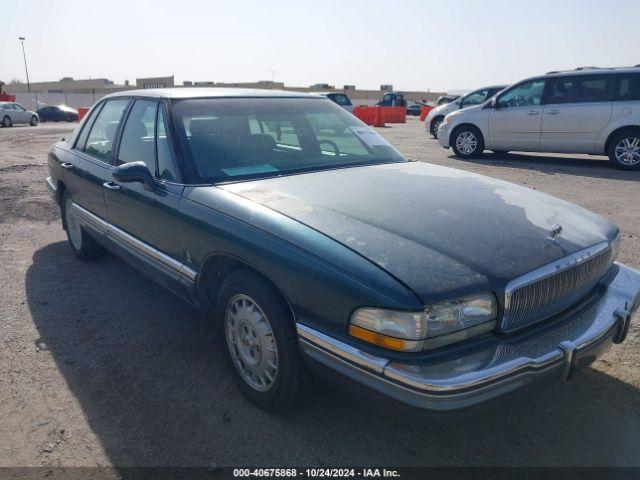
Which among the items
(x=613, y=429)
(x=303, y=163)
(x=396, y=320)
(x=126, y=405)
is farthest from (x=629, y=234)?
(x=126, y=405)

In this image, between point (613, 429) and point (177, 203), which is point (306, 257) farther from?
point (613, 429)

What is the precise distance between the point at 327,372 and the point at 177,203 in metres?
1.40

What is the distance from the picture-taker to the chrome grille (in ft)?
6.86

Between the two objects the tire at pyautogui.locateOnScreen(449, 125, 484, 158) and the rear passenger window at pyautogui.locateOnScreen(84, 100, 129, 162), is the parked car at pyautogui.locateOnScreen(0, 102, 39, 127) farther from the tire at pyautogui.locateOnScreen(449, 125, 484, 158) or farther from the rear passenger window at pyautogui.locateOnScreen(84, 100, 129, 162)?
the rear passenger window at pyautogui.locateOnScreen(84, 100, 129, 162)

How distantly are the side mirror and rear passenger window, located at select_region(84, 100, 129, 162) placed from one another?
986 mm

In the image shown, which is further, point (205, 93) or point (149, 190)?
point (205, 93)

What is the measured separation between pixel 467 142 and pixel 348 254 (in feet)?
32.4

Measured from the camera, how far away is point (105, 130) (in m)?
4.16

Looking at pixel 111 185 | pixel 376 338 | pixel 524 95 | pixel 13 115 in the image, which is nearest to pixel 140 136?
pixel 111 185

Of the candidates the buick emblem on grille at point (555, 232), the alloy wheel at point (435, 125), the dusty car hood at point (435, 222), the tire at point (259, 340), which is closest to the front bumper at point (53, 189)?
the dusty car hood at point (435, 222)

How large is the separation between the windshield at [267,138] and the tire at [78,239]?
6.59 ft

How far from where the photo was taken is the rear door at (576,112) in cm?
928

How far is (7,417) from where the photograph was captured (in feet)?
8.50

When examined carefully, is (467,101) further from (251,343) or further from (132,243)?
(251,343)
